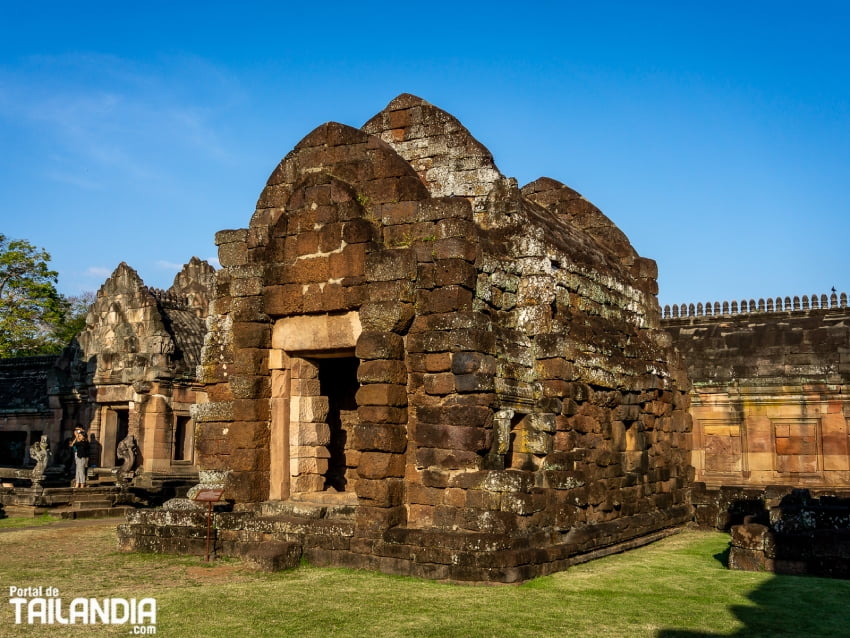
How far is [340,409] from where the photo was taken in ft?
48.6

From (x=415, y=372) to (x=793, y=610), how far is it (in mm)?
4834

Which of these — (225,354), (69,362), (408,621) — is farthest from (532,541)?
(69,362)

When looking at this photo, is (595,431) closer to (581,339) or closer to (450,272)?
(581,339)

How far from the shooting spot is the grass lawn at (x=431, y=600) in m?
7.36

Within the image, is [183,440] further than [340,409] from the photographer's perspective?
Yes

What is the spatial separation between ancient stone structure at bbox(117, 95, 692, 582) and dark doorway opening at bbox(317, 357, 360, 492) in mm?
1197

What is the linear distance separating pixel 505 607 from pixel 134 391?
1651 centimetres

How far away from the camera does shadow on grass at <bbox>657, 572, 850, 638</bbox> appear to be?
747cm

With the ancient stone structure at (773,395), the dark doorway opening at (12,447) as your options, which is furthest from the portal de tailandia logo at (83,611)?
the dark doorway opening at (12,447)

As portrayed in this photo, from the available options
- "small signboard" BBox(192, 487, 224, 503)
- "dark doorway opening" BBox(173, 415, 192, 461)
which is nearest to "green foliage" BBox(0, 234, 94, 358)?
"dark doorway opening" BBox(173, 415, 192, 461)

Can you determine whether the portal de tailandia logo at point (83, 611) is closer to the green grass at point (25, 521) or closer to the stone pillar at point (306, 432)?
the stone pillar at point (306, 432)

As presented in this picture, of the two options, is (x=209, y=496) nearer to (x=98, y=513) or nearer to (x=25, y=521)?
(x=25, y=521)

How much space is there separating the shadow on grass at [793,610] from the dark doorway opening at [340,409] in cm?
732

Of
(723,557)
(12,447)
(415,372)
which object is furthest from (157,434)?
(723,557)
